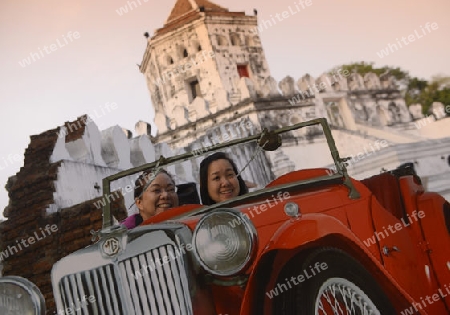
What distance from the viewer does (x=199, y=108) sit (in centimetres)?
1797

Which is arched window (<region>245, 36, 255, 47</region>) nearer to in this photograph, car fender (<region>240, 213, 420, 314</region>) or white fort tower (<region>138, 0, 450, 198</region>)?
white fort tower (<region>138, 0, 450, 198</region>)

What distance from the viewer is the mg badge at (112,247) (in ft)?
6.46

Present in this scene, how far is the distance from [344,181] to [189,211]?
2.97ft

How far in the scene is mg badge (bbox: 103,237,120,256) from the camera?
197 centimetres

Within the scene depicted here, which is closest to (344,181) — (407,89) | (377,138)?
(377,138)

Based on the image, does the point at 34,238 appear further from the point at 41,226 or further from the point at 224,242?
the point at 224,242

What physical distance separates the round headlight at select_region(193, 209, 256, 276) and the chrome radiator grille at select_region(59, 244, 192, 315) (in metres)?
0.15

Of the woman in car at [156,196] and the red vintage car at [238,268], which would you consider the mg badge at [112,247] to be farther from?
the woman in car at [156,196]

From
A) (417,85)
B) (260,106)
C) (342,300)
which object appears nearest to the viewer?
(342,300)

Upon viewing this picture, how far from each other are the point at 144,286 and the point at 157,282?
0.20ft

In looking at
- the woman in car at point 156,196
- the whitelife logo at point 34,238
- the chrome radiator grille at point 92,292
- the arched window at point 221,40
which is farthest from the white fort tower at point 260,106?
the chrome radiator grille at point 92,292

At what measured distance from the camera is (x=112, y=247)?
198 centimetres

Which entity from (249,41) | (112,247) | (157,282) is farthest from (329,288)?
(249,41)

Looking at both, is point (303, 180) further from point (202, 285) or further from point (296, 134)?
point (296, 134)
